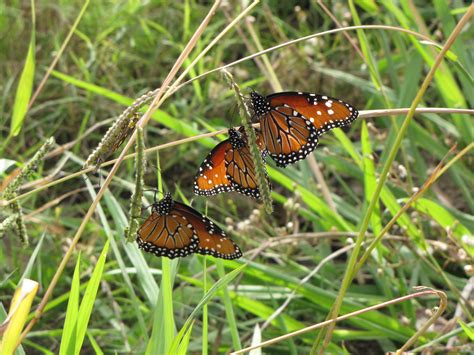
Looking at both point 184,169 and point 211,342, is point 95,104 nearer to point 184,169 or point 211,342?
point 184,169

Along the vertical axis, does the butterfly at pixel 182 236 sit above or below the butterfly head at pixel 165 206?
below

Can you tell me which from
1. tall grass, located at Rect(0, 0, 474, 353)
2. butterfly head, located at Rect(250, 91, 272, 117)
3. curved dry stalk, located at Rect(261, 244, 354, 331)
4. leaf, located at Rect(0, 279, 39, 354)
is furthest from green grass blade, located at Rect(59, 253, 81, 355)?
curved dry stalk, located at Rect(261, 244, 354, 331)

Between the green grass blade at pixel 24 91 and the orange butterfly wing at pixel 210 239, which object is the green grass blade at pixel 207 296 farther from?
the green grass blade at pixel 24 91

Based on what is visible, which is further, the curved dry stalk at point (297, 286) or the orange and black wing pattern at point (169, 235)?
the curved dry stalk at point (297, 286)

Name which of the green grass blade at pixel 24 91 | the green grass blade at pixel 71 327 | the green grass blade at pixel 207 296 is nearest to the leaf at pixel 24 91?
the green grass blade at pixel 24 91

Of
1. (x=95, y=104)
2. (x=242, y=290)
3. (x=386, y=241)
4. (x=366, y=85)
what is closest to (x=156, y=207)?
(x=242, y=290)

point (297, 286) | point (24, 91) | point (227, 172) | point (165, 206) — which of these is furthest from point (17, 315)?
point (297, 286)
